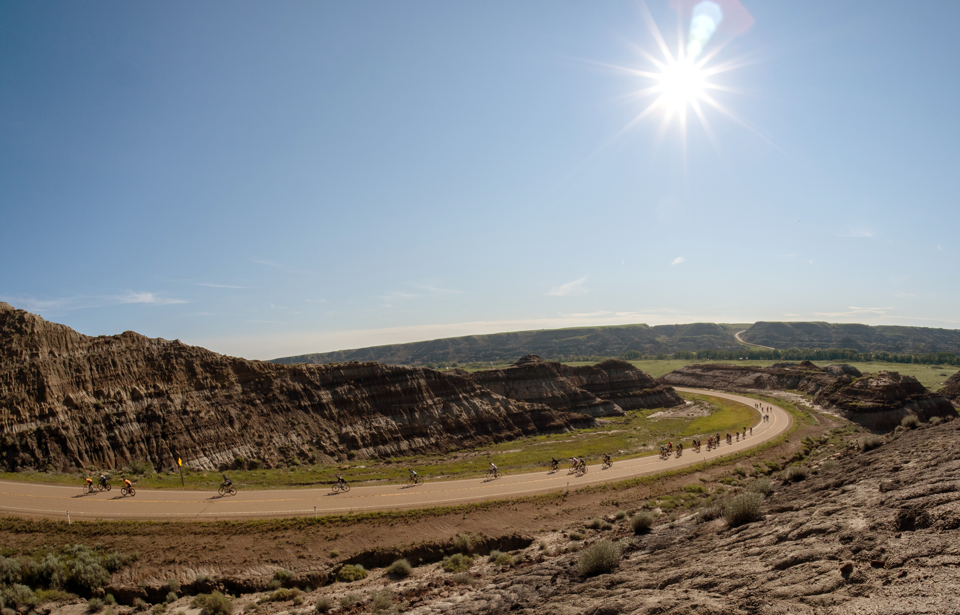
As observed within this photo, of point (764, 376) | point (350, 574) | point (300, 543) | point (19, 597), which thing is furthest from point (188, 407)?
point (764, 376)

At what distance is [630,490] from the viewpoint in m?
33.0

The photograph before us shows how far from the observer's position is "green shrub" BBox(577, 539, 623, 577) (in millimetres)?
15836

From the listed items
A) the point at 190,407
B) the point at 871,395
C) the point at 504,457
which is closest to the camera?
the point at 190,407

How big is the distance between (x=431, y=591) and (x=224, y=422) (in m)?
35.5

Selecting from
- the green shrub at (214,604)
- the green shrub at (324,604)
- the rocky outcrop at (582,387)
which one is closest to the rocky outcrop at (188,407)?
the rocky outcrop at (582,387)

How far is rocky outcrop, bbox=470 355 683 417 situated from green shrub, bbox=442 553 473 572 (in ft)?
189

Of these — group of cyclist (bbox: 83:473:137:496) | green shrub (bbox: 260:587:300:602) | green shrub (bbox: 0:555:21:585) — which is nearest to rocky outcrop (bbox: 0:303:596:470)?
group of cyclist (bbox: 83:473:137:496)

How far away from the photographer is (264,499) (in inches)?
1160

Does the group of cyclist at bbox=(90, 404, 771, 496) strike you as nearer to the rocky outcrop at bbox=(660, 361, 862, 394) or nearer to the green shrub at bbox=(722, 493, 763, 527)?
the green shrub at bbox=(722, 493, 763, 527)

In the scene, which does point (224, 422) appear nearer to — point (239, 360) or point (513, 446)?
point (239, 360)

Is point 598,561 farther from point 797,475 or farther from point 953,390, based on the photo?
point 953,390

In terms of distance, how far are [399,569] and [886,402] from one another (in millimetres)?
81731

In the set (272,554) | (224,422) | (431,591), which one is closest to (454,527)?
(431,591)

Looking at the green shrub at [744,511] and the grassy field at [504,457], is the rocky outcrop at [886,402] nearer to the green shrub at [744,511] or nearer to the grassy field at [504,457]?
the grassy field at [504,457]
